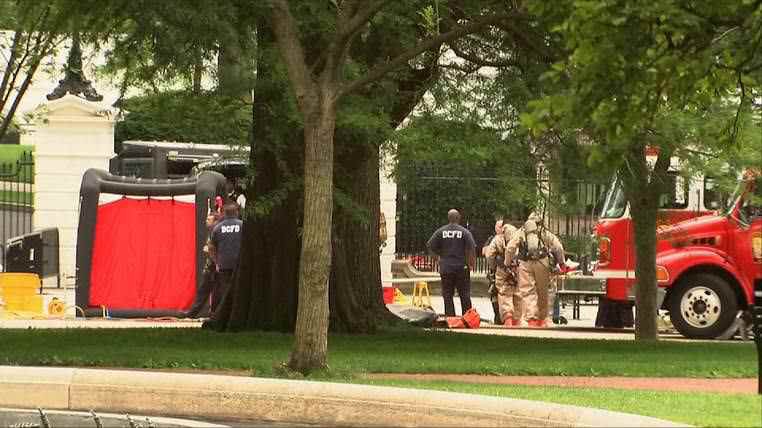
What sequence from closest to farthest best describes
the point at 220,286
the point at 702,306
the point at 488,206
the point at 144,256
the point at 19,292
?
1. the point at 702,306
2. the point at 220,286
3. the point at 144,256
4. the point at 19,292
5. the point at 488,206

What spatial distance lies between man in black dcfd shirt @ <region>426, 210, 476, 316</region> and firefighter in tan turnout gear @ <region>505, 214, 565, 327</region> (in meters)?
1.32

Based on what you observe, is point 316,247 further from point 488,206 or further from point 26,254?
point 488,206

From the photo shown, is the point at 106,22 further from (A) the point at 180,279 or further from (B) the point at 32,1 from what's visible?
(A) the point at 180,279

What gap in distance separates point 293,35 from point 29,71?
4.18 meters

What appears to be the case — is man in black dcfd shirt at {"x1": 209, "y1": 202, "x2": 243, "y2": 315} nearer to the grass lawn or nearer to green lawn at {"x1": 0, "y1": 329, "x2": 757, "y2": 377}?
green lawn at {"x1": 0, "y1": 329, "x2": 757, "y2": 377}

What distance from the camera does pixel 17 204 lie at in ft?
121

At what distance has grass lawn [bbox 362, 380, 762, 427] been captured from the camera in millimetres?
11789

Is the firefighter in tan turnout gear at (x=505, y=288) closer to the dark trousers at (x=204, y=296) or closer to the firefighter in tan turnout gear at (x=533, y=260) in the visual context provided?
the firefighter in tan turnout gear at (x=533, y=260)

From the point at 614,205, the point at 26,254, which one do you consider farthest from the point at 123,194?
the point at 614,205

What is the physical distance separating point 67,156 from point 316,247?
19.0 meters

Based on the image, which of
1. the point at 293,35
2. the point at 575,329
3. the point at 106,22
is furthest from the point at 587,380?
the point at 575,329

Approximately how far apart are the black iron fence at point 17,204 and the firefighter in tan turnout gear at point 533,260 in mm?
11812

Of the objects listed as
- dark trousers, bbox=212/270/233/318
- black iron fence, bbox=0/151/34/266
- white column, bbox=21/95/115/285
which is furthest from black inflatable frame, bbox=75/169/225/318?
black iron fence, bbox=0/151/34/266

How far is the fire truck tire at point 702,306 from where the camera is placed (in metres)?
24.8
